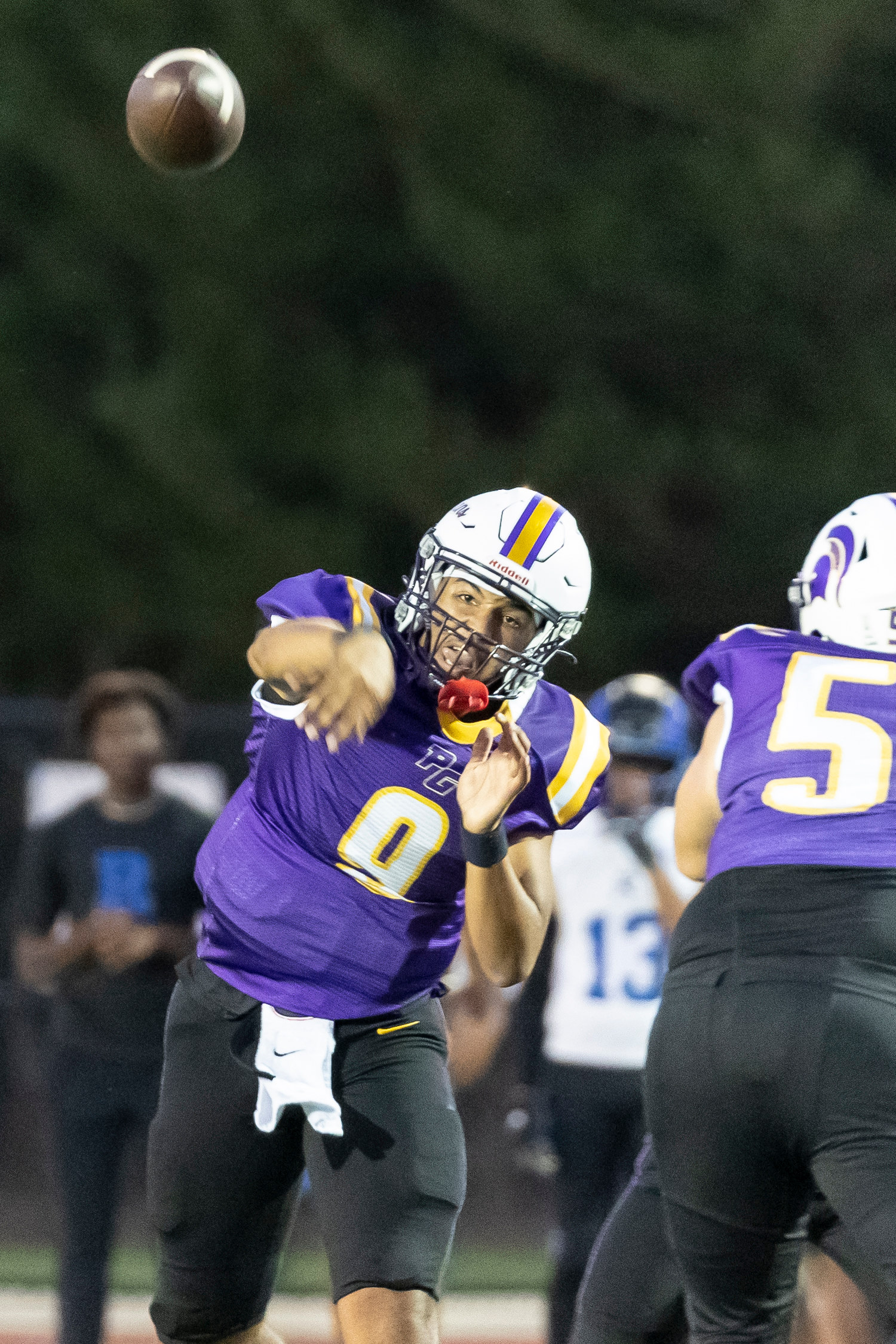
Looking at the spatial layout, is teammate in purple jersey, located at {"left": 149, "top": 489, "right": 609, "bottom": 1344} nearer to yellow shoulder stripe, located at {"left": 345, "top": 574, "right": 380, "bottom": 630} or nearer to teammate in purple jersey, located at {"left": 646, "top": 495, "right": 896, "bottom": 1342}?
yellow shoulder stripe, located at {"left": 345, "top": 574, "right": 380, "bottom": 630}

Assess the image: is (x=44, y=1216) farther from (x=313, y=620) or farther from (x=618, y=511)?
(x=618, y=511)

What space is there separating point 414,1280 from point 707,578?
10.5 m

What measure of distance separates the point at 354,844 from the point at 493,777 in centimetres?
34

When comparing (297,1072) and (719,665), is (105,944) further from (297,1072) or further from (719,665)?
(719,665)

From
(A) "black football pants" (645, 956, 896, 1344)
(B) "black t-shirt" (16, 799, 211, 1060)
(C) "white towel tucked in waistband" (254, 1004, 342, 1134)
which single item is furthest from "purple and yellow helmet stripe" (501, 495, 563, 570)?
(B) "black t-shirt" (16, 799, 211, 1060)

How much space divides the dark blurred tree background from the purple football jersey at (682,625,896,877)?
368 inches

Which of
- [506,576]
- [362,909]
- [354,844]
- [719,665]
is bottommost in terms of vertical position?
[362,909]

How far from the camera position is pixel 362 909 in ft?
Result: 12.2

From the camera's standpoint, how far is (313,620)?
358 centimetres

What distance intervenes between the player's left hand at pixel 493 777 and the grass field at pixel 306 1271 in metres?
4.14

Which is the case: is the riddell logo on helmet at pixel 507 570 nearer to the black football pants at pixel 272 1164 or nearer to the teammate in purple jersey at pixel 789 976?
the teammate in purple jersey at pixel 789 976

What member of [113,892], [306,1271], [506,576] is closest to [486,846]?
[506,576]

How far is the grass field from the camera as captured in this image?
23.5 feet

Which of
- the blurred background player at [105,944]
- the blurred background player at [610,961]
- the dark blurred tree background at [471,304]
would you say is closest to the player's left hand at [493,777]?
the blurred background player at [610,961]
